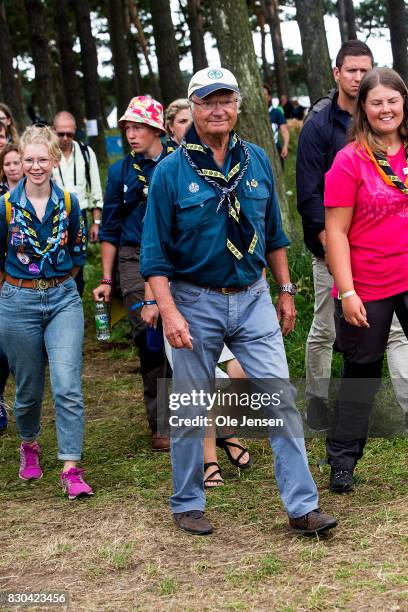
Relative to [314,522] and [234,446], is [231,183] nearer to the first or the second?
[314,522]

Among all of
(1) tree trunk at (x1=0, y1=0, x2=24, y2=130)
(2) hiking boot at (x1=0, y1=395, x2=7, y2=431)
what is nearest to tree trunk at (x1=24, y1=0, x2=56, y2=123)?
(1) tree trunk at (x1=0, y1=0, x2=24, y2=130)

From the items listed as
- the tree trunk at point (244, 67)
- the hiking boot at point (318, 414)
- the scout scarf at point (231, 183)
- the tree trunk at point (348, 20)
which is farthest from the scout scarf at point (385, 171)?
the tree trunk at point (348, 20)

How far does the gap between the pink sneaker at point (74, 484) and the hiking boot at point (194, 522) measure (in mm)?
882

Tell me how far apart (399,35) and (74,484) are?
8.50 m

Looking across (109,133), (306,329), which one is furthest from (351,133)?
(109,133)

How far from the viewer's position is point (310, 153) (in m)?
6.23

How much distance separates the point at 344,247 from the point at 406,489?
1368 millimetres

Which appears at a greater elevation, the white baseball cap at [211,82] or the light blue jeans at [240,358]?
the white baseball cap at [211,82]

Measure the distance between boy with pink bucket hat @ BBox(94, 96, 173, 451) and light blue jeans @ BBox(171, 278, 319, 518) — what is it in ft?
5.25

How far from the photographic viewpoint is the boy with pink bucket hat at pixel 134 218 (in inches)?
265

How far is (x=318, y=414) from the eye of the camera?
6.96m

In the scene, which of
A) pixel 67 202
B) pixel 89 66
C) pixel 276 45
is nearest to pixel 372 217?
pixel 67 202

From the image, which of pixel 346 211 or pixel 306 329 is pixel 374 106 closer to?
pixel 346 211

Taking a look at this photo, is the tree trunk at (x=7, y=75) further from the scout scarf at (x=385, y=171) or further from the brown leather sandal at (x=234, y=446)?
the scout scarf at (x=385, y=171)
